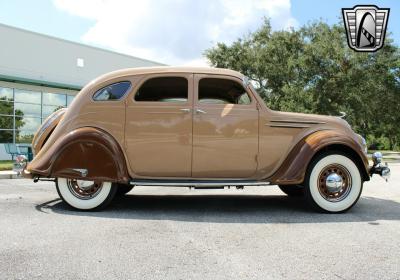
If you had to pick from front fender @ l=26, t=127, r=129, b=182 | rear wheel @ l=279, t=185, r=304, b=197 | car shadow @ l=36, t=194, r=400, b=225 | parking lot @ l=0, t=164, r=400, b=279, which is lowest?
parking lot @ l=0, t=164, r=400, b=279

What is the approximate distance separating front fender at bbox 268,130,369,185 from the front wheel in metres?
2.30

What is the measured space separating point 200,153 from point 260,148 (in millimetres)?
853

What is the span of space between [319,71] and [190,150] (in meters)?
25.3

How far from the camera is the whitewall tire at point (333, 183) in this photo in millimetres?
5898

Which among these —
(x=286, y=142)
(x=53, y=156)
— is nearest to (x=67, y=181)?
(x=53, y=156)

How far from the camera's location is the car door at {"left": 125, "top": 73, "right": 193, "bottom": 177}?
19.3ft

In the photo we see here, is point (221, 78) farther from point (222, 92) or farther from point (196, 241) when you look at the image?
point (196, 241)

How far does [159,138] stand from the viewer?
5883mm

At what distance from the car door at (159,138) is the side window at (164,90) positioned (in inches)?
7.3

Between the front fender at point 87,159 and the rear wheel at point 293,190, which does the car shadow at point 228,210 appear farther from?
the front fender at point 87,159

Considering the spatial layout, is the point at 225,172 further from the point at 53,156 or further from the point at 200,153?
the point at 53,156

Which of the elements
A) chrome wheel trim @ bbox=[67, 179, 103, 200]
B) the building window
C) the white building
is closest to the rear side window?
chrome wheel trim @ bbox=[67, 179, 103, 200]

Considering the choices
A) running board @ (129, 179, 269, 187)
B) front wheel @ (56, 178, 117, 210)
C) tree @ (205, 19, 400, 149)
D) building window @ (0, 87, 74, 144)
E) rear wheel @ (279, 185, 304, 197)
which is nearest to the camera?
running board @ (129, 179, 269, 187)

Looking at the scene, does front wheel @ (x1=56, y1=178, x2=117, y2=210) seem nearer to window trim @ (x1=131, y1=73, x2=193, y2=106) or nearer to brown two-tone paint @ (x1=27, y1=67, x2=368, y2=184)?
brown two-tone paint @ (x1=27, y1=67, x2=368, y2=184)
